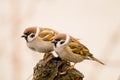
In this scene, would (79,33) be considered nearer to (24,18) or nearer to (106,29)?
(106,29)

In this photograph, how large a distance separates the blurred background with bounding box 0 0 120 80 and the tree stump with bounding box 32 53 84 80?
62 cm

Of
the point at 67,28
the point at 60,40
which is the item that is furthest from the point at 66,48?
the point at 67,28

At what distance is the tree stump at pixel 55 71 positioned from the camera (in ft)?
2.76

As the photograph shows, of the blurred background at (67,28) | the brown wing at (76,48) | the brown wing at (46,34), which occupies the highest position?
the brown wing at (46,34)

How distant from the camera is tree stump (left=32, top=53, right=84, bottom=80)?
842 mm

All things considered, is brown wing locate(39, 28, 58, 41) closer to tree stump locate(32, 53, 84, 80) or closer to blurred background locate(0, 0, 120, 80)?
tree stump locate(32, 53, 84, 80)

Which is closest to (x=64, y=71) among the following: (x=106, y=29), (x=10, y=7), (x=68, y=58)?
(x=68, y=58)

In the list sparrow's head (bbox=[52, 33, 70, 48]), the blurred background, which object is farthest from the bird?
the blurred background

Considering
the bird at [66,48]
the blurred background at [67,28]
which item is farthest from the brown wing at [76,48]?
the blurred background at [67,28]

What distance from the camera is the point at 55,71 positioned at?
84 cm

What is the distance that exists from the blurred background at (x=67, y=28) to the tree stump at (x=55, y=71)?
62cm

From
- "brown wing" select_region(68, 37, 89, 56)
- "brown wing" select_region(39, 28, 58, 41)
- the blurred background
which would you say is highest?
"brown wing" select_region(39, 28, 58, 41)

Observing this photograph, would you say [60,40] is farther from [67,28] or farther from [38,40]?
[67,28]

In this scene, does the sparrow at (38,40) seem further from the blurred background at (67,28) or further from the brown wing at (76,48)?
the blurred background at (67,28)
